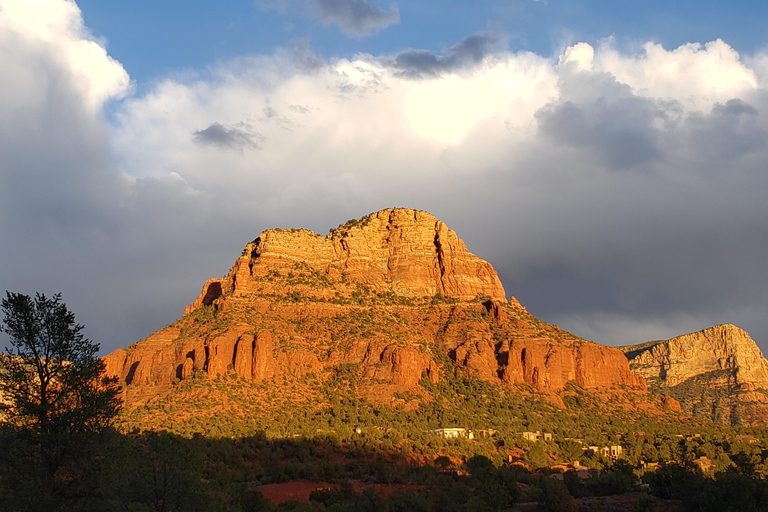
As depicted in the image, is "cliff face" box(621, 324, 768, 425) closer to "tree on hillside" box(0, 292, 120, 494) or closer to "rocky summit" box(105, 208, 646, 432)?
"rocky summit" box(105, 208, 646, 432)

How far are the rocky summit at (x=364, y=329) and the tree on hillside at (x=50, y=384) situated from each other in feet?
188

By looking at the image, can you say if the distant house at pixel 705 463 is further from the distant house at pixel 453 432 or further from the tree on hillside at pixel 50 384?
the tree on hillside at pixel 50 384

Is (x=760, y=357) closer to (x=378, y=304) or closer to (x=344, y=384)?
(x=378, y=304)

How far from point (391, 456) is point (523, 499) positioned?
24.6 metres

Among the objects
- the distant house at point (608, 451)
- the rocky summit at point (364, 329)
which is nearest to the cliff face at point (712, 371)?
the rocky summit at point (364, 329)

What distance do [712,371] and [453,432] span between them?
10105 centimetres

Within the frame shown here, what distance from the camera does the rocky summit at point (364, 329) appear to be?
101m

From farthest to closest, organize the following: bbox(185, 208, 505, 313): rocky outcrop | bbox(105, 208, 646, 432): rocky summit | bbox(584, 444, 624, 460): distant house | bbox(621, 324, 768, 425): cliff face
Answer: bbox(621, 324, 768, 425): cliff face
bbox(185, 208, 505, 313): rocky outcrop
bbox(105, 208, 646, 432): rocky summit
bbox(584, 444, 624, 460): distant house

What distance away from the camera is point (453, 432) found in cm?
9081

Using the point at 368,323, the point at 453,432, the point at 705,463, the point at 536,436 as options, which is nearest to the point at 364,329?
the point at 368,323

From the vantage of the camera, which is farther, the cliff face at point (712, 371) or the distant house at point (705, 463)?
the cliff face at point (712, 371)

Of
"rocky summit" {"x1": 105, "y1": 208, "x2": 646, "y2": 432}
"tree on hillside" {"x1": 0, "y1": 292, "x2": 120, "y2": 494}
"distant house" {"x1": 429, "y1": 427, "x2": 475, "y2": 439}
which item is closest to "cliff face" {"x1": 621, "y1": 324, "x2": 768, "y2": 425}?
"rocky summit" {"x1": 105, "y1": 208, "x2": 646, "y2": 432}

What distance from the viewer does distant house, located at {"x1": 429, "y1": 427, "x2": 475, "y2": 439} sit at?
8950cm

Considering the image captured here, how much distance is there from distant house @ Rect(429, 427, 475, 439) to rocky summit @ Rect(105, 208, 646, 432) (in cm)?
940
